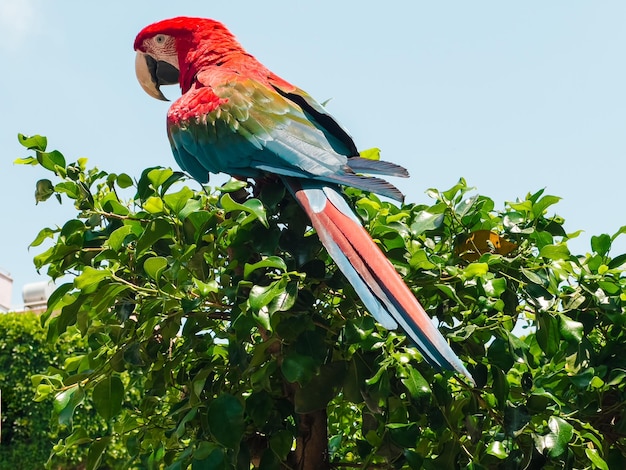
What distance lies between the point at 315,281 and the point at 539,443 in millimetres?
425

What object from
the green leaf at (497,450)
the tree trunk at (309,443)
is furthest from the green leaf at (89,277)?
the green leaf at (497,450)

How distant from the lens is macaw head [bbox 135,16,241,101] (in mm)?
1922

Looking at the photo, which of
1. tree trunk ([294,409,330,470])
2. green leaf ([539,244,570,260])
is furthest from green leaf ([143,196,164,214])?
green leaf ([539,244,570,260])

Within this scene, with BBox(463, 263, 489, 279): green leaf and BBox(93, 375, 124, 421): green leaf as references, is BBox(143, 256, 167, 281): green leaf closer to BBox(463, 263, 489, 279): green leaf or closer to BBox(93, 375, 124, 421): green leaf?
BBox(93, 375, 124, 421): green leaf

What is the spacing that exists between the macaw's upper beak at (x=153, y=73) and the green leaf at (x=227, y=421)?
114 centimetres

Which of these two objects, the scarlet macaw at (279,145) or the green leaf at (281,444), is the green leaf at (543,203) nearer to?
the scarlet macaw at (279,145)

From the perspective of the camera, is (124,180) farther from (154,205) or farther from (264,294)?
(264,294)

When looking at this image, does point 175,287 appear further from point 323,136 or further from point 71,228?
point 323,136

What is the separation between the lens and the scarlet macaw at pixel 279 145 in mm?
1165

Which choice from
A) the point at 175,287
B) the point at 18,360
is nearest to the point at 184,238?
the point at 175,287

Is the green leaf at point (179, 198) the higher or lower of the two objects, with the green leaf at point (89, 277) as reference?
higher

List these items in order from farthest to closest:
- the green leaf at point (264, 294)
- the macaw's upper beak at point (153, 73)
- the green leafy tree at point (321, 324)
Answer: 1. the macaw's upper beak at point (153, 73)
2. the green leafy tree at point (321, 324)
3. the green leaf at point (264, 294)

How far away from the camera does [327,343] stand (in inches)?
51.0

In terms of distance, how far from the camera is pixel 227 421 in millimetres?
1179
